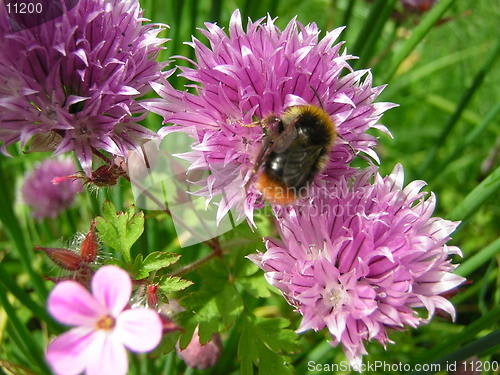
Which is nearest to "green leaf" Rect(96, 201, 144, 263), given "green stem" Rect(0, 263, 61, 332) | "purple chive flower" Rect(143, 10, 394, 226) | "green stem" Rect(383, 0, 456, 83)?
"purple chive flower" Rect(143, 10, 394, 226)

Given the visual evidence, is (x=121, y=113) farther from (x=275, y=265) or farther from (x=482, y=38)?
(x=482, y=38)

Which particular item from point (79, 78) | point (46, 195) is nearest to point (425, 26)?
point (79, 78)

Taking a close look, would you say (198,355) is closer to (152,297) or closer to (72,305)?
(152,297)

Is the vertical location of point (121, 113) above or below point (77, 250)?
above

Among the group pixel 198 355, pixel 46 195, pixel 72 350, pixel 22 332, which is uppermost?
pixel 72 350

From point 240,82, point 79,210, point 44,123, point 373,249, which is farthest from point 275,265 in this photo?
point 79,210

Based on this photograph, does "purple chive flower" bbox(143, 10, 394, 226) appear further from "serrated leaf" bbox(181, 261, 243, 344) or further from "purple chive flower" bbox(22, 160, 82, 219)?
"purple chive flower" bbox(22, 160, 82, 219)
